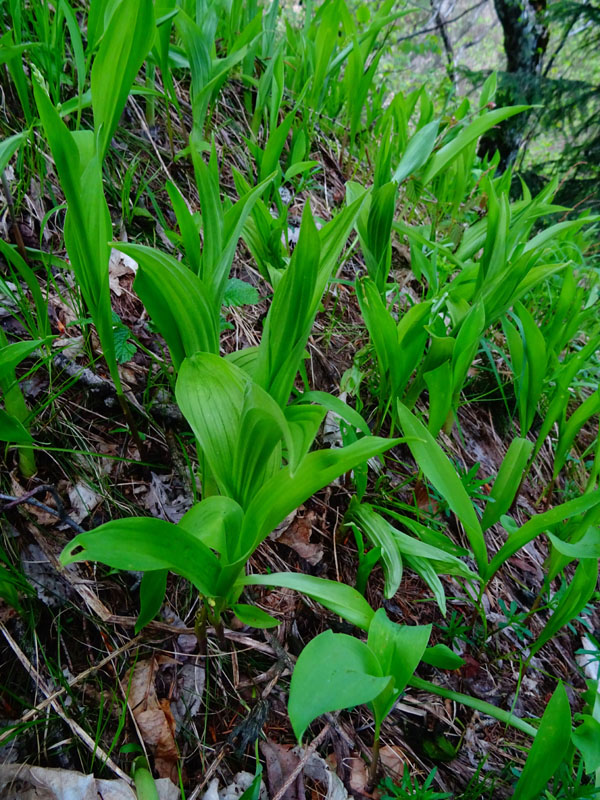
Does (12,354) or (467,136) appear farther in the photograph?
(467,136)

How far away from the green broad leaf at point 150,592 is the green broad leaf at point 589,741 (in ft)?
2.28

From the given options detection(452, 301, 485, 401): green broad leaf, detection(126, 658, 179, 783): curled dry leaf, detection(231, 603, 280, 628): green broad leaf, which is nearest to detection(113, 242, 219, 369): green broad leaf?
detection(231, 603, 280, 628): green broad leaf

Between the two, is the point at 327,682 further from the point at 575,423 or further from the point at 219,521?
the point at 575,423

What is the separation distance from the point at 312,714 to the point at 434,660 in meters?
0.39

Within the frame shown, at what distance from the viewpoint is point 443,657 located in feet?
2.70

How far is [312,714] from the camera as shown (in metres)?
0.54

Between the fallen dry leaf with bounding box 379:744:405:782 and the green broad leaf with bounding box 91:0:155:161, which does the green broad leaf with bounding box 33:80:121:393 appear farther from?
the fallen dry leaf with bounding box 379:744:405:782

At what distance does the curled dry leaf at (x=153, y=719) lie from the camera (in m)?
0.68

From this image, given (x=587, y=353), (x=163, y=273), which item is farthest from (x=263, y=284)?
(x=587, y=353)

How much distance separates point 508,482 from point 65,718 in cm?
90

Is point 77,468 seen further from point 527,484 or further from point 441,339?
point 527,484

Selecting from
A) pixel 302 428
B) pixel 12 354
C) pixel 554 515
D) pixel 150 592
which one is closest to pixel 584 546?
pixel 554 515

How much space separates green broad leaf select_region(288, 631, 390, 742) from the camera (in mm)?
541

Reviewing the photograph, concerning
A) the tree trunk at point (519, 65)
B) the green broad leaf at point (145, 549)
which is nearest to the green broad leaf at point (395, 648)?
the green broad leaf at point (145, 549)
